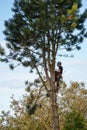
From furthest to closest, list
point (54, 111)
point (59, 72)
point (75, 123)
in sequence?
1. point (75, 123)
2. point (59, 72)
3. point (54, 111)

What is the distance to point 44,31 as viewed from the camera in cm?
2022

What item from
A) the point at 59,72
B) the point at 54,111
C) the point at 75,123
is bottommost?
the point at 54,111

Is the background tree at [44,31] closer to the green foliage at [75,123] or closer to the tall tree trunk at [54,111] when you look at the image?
the tall tree trunk at [54,111]

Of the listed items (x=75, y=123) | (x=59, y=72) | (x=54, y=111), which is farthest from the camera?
(x=75, y=123)

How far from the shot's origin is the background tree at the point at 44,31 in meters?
20.0

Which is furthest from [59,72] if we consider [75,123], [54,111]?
[75,123]

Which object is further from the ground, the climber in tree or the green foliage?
the green foliage

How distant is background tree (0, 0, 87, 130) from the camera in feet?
→ 65.7

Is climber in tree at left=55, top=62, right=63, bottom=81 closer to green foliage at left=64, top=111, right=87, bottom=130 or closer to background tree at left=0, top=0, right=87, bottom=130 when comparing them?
background tree at left=0, top=0, right=87, bottom=130

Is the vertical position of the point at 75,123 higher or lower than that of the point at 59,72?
higher

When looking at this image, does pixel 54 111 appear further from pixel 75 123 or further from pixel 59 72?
pixel 75 123

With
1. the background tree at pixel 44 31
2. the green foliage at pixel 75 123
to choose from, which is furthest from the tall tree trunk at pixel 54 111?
the green foliage at pixel 75 123

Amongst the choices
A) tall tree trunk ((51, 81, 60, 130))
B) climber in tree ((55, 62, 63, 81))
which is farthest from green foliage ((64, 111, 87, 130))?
tall tree trunk ((51, 81, 60, 130))

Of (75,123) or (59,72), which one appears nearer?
(59,72)
